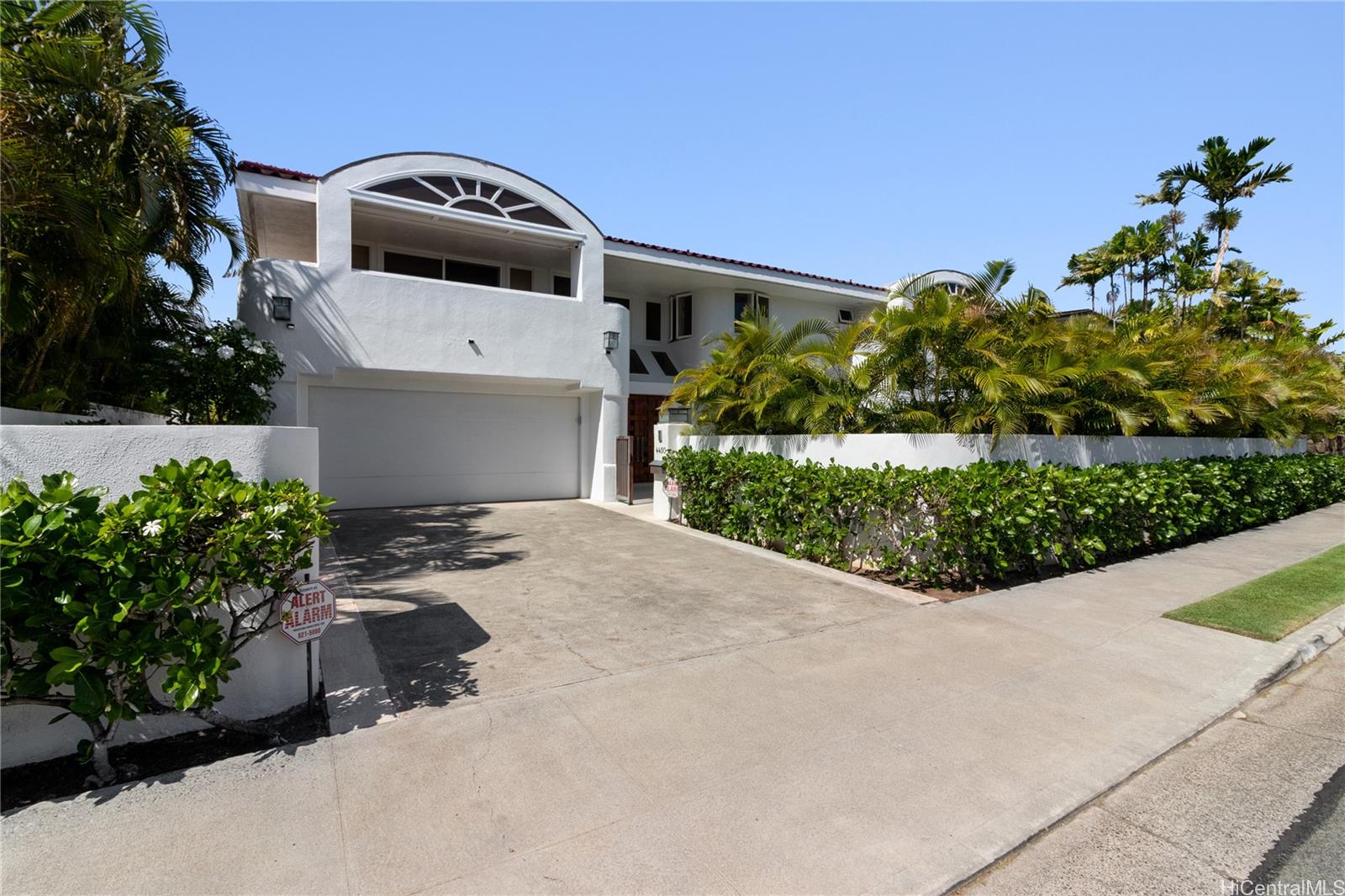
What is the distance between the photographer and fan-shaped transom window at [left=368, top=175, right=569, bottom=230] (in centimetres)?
1205

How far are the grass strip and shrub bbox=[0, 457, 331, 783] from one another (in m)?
7.81

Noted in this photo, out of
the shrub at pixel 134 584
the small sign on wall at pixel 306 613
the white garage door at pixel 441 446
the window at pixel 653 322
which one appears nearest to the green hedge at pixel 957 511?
the white garage door at pixel 441 446

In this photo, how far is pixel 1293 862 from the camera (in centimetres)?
288

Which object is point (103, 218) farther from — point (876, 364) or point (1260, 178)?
point (1260, 178)

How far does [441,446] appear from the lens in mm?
13930

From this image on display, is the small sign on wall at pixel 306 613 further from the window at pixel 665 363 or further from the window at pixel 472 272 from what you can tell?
the window at pixel 665 363

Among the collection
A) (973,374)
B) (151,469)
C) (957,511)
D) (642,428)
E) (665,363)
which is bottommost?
(957,511)

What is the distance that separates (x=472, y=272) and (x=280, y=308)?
16.7 feet

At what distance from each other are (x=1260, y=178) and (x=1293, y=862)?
77.0 ft

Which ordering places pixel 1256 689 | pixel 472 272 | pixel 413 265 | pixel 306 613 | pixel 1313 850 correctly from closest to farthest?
pixel 1313 850 < pixel 306 613 < pixel 1256 689 < pixel 413 265 < pixel 472 272

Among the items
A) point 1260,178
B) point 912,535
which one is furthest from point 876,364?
point 1260,178

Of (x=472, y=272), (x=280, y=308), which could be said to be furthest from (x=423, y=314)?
(x=472, y=272)

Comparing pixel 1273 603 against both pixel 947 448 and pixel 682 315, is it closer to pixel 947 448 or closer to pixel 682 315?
→ pixel 947 448

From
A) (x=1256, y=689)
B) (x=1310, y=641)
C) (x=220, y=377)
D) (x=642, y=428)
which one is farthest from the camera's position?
(x=642, y=428)
